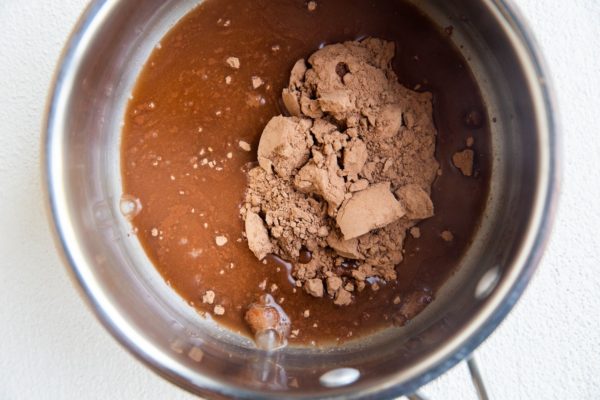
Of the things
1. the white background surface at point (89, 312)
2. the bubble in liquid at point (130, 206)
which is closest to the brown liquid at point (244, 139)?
the bubble in liquid at point (130, 206)

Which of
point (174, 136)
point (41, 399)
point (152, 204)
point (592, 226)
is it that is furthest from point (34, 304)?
point (592, 226)

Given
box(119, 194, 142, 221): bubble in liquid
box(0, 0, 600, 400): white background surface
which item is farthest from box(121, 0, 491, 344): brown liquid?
box(0, 0, 600, 400): white background surface

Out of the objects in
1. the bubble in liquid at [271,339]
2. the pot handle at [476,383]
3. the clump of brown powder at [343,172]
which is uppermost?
the clump of brown powder at [343,172]

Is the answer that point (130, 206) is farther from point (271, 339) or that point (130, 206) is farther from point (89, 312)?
point (271, 339)

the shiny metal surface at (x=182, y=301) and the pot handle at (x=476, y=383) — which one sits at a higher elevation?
the shiny metal surface at (x=182, y=301)

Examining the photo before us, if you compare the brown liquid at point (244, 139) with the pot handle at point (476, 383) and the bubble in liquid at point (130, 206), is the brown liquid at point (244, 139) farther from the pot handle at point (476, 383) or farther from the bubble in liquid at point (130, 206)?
the pot handle at point (476, 383)

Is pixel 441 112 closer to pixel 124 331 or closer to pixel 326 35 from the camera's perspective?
pixel 326 35
